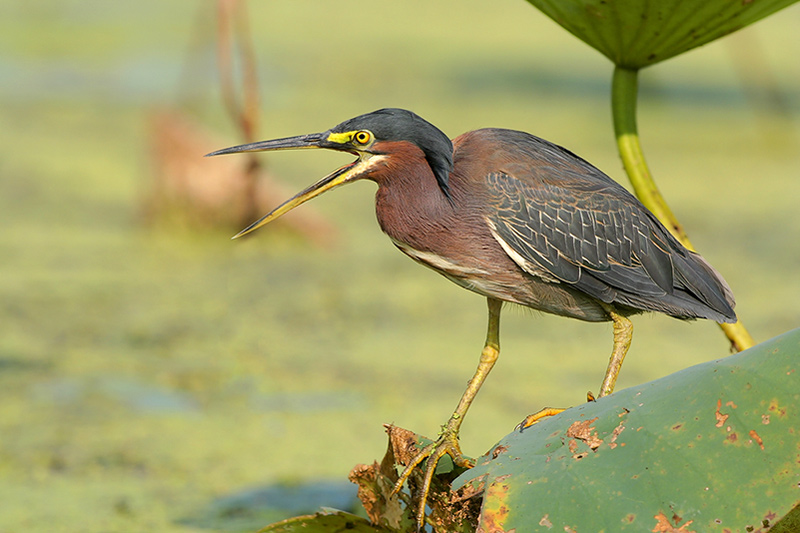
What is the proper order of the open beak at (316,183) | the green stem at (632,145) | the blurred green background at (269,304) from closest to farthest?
the open beak at (316,183) → the green stem at (632,145) → the blurred green background at (269,304)

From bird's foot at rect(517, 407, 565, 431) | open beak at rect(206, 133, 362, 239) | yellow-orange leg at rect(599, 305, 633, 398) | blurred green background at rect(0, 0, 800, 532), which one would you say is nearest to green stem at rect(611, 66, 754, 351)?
yellow-orange leg at rect(599, 305, 633, 398)

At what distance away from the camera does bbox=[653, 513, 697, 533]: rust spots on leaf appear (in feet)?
3.79

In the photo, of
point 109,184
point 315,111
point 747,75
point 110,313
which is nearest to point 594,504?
point 110,313

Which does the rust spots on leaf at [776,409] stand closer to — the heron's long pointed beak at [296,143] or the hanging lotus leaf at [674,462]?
the hanging lotus leaf at [674,462]

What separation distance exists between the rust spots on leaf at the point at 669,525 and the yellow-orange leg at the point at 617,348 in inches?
13.0

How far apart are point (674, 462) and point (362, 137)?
581 millimetres

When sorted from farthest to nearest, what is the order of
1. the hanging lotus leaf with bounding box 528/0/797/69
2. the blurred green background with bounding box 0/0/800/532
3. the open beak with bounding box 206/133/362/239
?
the blurred green background with bounding box 0/0/800/532
the hanging lotus leaf with bounding box 528/0/797/69
the open beak with bounding box 206/133/362/239

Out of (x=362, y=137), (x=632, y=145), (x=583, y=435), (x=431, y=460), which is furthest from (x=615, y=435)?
(x=632, y=145)

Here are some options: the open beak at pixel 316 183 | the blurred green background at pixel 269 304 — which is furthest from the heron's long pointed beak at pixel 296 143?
the blurred green background at pixel 269 304

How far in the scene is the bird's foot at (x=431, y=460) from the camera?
1441 millimetres

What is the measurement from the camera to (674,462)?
1190mm

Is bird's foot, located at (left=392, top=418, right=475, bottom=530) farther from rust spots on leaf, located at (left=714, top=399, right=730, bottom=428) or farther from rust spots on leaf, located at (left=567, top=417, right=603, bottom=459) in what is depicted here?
rust spots on leaf, located at (left=714, top=399, right=730, bottom=428)

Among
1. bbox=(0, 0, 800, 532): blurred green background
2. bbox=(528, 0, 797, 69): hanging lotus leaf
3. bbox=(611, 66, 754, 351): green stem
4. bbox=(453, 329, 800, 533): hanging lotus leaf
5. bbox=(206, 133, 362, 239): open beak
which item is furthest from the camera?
bbox=(0, 0, 800, 532): blurred green background

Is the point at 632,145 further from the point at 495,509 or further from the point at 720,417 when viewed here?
the point at 495,509
